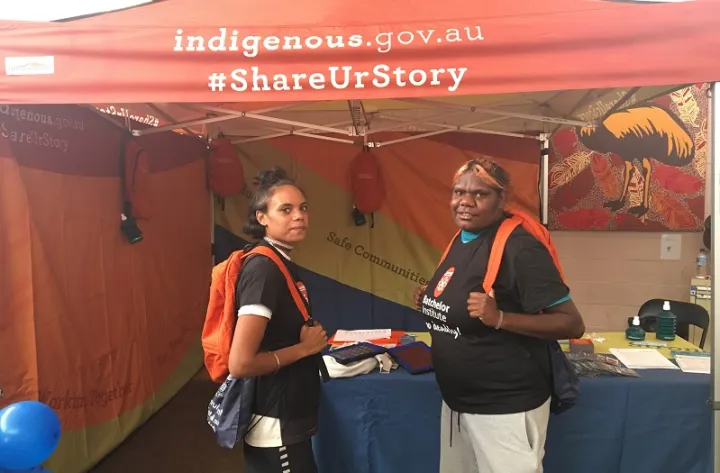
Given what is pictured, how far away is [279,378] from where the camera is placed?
1373mm

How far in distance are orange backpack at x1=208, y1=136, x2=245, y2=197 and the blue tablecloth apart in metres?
2.29

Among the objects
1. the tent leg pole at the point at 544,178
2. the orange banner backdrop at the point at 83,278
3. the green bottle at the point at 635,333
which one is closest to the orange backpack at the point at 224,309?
the orange banner backdrop at the point at 83,278

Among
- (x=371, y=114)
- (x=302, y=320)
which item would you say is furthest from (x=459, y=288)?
(x=371, y=114)

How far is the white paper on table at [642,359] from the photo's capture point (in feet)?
6.67

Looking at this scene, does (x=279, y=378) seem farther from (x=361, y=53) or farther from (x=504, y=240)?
(x=361, y=53)

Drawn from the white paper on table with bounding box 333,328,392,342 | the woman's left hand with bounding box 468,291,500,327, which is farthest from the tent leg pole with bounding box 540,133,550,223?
the woman's left hand with bounding box 468,291,500,327

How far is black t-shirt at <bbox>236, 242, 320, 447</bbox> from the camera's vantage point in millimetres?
1304

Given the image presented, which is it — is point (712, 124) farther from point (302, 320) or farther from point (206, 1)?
point (206, 1)

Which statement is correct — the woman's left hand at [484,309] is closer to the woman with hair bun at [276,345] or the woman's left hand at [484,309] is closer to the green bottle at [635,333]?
the woman with hair bun at [276,345]

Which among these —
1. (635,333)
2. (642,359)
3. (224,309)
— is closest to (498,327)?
(224,309)

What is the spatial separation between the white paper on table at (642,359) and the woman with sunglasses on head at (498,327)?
819 millimetres

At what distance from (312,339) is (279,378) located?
0.48 feet

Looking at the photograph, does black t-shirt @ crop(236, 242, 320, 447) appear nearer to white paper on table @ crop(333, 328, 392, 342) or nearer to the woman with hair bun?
the woman with hair bun

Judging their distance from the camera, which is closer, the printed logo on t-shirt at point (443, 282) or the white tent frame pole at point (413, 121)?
the printed logo on t-shirt at point (443, 282)
